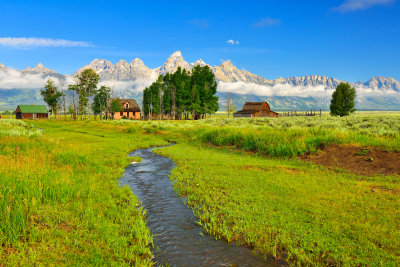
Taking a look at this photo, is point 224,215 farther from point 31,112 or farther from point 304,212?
point 31,112

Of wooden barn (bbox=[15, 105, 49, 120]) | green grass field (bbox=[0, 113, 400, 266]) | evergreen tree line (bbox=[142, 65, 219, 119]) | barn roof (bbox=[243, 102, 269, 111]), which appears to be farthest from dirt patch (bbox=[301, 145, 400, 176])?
wooden barn (bbox=[15, 105, 49, 120])

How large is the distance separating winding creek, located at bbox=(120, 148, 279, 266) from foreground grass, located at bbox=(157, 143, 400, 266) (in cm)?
44

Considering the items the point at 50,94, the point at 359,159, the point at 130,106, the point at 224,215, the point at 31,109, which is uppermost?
the point at 50,94

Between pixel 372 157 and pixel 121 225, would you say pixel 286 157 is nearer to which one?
pixel 372 157

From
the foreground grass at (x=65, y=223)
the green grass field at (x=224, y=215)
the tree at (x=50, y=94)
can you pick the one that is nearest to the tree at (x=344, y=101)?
the green grass field at (x=224, y=215)

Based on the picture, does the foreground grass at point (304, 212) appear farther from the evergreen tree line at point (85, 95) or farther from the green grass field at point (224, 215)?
the evergreen tree line at point (85, 95)

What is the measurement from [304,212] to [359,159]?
978cm

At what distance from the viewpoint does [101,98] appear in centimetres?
11088

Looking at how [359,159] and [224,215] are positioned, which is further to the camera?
[359,159]

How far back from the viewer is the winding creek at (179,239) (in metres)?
6.27

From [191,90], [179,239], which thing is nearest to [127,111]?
[191,90]

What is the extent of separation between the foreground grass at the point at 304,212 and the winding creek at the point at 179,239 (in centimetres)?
44

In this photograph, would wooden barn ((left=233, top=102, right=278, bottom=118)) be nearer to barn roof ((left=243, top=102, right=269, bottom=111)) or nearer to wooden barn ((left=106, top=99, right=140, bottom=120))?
barn roof ((left=243, top=102, right=269, bottom=111))

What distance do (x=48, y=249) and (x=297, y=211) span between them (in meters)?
7.82
